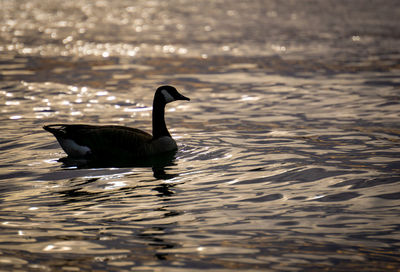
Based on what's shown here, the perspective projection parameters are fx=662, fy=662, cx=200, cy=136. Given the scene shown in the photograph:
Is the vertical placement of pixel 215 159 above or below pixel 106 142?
below

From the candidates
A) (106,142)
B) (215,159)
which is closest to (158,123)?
(106,142)

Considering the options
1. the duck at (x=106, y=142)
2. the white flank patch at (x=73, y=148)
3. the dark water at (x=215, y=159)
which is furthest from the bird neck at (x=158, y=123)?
the white flank patch at (x=73, y=148)

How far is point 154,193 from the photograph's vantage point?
10367 millimetres

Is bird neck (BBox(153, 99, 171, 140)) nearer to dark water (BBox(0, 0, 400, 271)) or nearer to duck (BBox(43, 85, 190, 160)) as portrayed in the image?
duck (BBox(43, 85, 190, 160))

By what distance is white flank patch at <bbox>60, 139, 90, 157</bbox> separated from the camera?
40.4ft

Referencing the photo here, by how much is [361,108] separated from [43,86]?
32.9ft

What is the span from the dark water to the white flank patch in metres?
0.39

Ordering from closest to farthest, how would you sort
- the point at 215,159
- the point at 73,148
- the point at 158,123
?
the point at 73,148, the point at 215,159, the point at 158,123

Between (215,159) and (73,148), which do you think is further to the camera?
(215,159)

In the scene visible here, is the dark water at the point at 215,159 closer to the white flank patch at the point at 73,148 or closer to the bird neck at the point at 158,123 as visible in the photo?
the white flank patch at the point at 73,148

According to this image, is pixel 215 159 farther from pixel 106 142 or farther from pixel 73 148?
pixel 73 148

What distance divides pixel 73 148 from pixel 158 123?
1.87m

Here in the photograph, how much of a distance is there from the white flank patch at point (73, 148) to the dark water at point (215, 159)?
1.26ft

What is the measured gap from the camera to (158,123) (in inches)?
523
